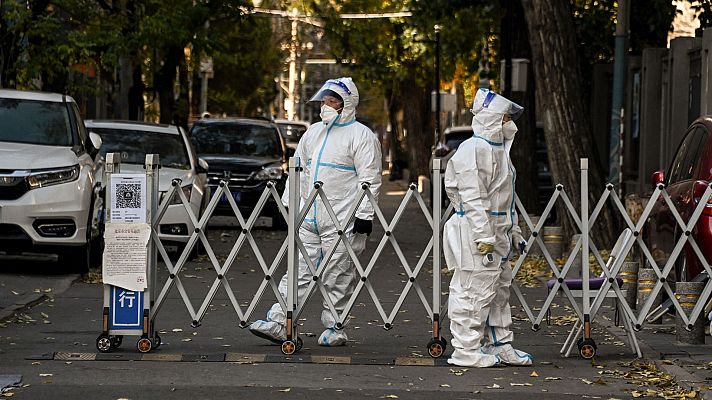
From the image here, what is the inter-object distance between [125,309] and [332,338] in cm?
154

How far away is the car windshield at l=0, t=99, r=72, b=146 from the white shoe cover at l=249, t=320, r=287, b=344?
6358 millimetres

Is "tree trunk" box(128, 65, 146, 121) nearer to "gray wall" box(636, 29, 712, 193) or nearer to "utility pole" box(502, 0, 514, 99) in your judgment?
"utility pole" box(502, 0, 514, 99)

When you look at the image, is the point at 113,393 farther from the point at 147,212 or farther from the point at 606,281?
the point at 606,281

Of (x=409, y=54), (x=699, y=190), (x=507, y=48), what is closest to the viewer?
(x=699, y=190)

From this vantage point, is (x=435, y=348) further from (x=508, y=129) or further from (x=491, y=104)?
(x=491, y=104)

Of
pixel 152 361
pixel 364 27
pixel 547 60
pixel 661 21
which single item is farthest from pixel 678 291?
pixel 364 27

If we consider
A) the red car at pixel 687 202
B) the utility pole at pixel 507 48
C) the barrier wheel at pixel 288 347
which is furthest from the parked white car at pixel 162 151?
the barrier wheel at pixel 288 347

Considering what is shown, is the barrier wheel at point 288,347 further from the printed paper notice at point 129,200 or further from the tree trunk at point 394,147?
the tree trunk at point 394,147

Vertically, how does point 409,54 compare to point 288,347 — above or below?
above

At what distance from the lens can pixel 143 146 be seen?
20.3 m

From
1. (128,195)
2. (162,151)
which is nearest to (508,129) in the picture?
(128,195)

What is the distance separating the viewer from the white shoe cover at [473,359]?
10477 millimetres

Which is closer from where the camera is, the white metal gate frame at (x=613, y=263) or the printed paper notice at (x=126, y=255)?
the printed paper notice at (x=126, y=255)

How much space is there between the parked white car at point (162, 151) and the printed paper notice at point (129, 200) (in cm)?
760
